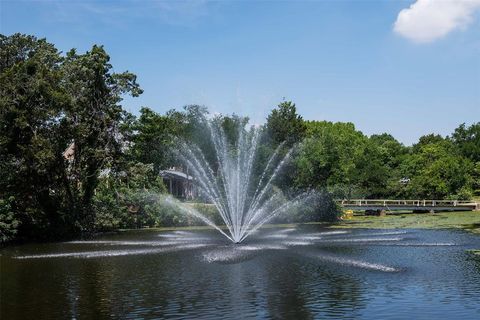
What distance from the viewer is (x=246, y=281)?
21.1m

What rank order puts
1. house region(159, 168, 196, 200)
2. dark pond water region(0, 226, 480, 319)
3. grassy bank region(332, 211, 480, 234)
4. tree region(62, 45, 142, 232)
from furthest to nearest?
house region(159, 168, 196, 200) < grassy bank region(332, 211, 480, 234) < tree region(62, 45, 142, 232) < dark pond water region(0, 226, 480, 319)

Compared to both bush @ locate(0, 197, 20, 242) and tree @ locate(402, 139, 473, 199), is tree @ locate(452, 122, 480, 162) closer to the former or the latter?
tree @ locate(402, 139, 473, 199)

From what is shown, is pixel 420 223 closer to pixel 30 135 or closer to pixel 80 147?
pixel 80 147

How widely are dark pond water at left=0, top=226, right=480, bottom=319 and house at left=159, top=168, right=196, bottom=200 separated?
62354 mm

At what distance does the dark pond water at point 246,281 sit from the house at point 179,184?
62.4 meters

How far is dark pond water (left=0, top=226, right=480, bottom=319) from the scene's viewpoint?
16344 mm

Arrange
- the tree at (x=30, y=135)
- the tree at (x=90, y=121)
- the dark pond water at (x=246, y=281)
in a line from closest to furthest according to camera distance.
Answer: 1. the dark pond water at (x=246, y=281)
2. the tree at (x=30, y=135)
3. the tree at (x=90, y=121)

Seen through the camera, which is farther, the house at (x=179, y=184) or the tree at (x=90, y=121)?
the house at (x=179, y=184)

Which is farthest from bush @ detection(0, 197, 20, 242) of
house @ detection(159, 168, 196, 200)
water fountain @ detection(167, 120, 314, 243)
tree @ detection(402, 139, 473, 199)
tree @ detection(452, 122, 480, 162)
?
tree @ detection(452, 122, 480, 162)

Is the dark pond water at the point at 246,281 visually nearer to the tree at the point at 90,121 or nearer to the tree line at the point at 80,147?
the tree line at the point at 80,147

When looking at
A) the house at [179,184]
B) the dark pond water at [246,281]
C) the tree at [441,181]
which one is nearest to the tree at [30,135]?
the dark pond water at [246,281]

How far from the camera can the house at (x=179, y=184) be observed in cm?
9753

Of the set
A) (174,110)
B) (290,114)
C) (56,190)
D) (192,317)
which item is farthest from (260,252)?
(174,110)

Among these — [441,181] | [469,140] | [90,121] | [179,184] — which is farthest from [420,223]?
[469,140]
